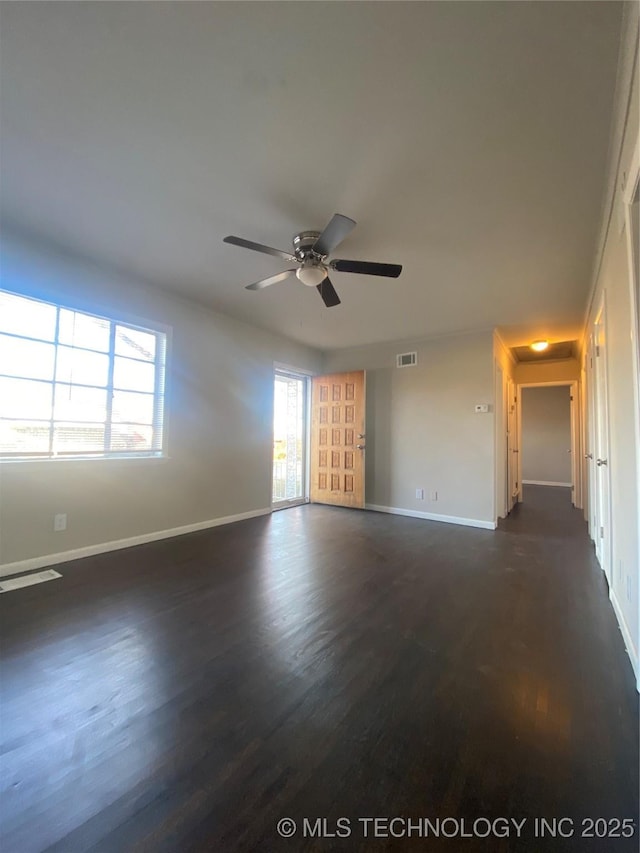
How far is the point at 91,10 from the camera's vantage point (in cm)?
130

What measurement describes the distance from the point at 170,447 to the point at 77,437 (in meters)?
0.88

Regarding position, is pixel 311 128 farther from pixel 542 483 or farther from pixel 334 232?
pixel 542 483

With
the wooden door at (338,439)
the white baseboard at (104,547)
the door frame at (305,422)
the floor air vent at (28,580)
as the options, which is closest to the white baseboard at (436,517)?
the wooden door at (338,439)

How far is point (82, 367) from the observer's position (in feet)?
10.3

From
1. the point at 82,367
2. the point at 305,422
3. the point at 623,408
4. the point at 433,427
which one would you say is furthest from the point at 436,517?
the point at 82,367

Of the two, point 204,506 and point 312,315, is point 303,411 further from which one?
point 204,506

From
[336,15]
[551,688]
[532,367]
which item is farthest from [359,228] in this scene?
[532,367]

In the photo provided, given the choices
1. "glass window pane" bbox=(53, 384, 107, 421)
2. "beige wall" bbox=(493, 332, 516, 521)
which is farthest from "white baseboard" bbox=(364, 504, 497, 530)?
"glass window pane" bbox=(53, 384, 107, 421)

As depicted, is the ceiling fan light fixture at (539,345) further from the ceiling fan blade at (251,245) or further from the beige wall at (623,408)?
the ceiling fan blade at (251,245)

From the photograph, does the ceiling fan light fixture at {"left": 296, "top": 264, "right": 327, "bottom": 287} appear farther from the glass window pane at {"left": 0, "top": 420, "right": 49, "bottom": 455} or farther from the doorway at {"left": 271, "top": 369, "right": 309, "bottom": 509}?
the doorway at {"left": 271, "top": 369, "right": 309, "bottom": 509}

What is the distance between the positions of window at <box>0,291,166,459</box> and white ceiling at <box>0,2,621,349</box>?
2.31ft

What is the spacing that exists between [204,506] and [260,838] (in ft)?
11.2

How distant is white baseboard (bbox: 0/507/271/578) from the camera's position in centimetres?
275

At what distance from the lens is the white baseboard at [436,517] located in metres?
4.42
